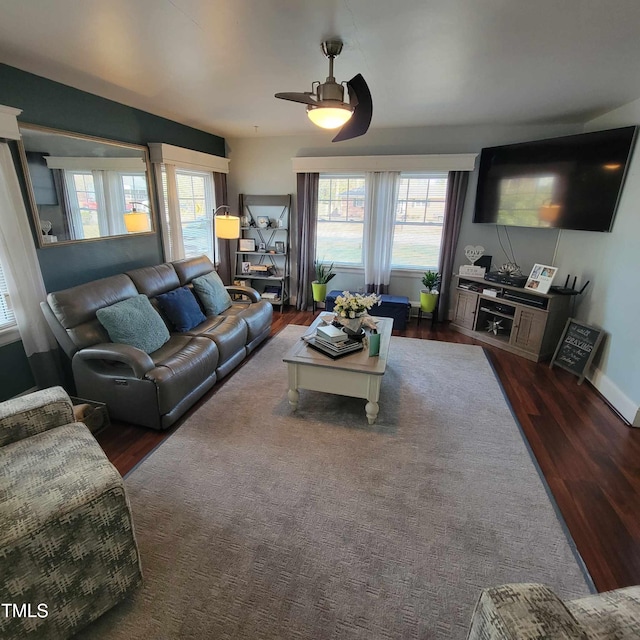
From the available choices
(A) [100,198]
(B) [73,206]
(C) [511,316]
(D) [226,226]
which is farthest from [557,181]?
(B) [73,206]

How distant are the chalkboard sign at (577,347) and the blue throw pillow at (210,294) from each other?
372 cm

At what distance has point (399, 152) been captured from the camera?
4.80 metres

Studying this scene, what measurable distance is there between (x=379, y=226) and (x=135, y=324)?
11.5 feet

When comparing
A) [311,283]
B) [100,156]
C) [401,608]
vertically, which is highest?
[100,156]

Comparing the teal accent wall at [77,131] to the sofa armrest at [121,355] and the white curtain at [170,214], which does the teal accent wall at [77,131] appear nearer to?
the white curtain at [170,214]

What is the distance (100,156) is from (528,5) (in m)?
3.48

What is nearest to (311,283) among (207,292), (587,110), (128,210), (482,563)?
(207,292)

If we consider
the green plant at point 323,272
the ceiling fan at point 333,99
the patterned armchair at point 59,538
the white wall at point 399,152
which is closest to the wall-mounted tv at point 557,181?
the white wall at point 399,152

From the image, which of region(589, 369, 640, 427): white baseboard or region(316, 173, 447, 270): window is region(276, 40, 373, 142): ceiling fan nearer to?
region(316, 173, 447, 270): window

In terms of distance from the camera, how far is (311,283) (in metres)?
5.46

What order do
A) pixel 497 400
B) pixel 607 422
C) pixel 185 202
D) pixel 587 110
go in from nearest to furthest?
1. pixel 607 422
2. pixel 497 400
3. pixel 587 110
4. pixel 185 202

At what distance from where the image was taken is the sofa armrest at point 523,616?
0.89 meters

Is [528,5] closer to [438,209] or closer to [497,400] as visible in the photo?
[497,400]

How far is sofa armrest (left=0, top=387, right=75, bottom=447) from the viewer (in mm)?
1614
